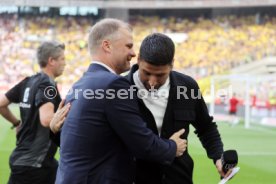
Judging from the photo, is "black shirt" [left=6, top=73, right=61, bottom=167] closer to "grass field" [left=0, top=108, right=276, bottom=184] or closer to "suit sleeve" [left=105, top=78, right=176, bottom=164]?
"suit sleeve" [left=105, top=78, right=176, bottom=164]

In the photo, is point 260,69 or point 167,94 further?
point 260,69

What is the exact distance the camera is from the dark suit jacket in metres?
3.21

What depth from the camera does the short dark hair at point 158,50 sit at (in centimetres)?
304

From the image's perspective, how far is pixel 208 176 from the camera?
10.1 m

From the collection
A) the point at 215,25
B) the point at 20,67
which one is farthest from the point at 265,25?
the point at 20,67

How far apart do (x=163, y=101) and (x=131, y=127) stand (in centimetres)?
47

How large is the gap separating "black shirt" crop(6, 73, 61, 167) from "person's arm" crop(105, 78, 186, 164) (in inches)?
74.7

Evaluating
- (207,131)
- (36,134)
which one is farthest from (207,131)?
(36,134)

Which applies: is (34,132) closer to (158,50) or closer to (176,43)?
(158,50)

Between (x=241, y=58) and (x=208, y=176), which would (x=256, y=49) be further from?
(x=208, y=176)

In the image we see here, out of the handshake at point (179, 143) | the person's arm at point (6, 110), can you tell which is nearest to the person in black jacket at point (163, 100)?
the handshake at point (179, 143)

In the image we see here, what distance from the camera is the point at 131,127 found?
2873 mm

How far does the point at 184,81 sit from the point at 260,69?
3791 centimetres

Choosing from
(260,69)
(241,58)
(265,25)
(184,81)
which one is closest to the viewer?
(184,81)
